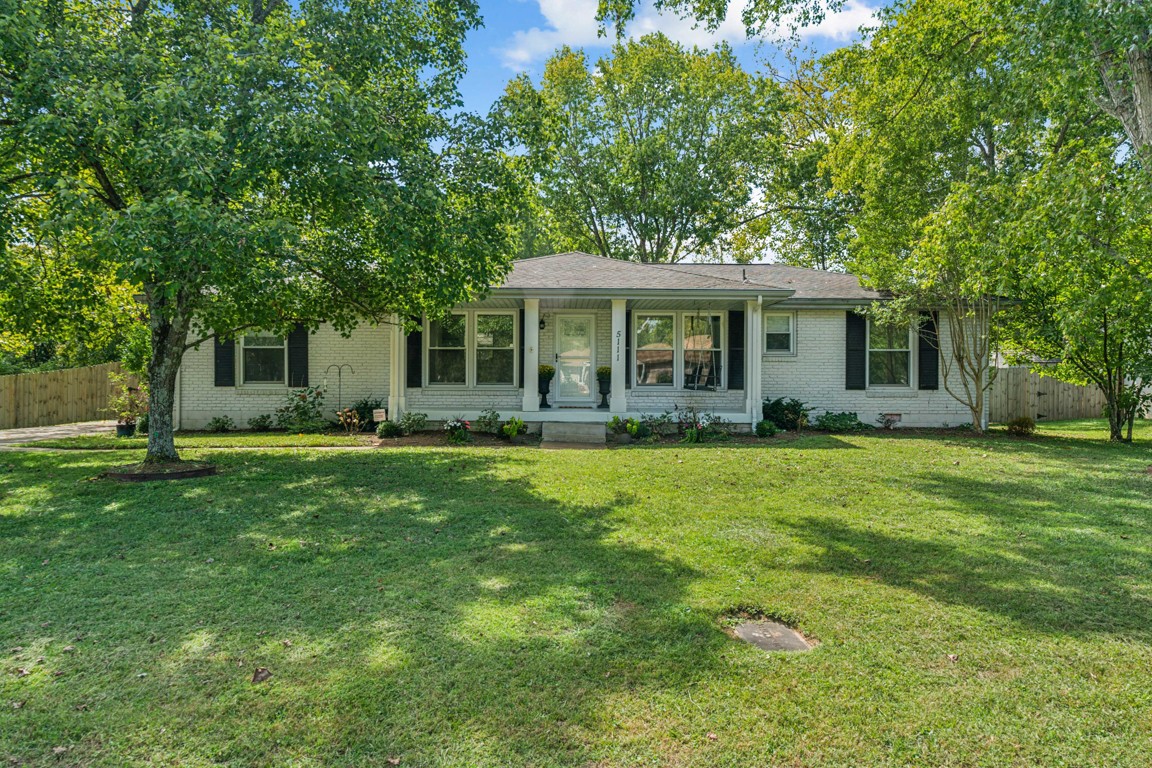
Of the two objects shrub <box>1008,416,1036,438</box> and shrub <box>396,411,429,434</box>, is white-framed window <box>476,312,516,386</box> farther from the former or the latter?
shrub <box>1008,416,1036,438</box>

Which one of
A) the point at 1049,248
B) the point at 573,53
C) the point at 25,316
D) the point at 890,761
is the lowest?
the point at 890,761

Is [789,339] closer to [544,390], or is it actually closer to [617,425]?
[617,425]

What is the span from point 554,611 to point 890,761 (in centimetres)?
196

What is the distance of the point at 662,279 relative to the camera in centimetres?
1341

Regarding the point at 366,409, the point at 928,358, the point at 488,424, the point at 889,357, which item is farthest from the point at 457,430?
the point at 928,358

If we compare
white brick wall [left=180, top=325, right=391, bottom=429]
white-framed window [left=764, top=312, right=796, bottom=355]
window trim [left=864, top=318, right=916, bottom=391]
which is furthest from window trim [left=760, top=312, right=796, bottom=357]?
white brick wall [left=180, top=325, right=391, bottom=429]

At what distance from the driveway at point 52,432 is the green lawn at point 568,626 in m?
6.73

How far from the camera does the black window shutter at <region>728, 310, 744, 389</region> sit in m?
14.1

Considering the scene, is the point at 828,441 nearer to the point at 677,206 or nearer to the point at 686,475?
the point at 686,475

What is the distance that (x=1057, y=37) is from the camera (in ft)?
21.7

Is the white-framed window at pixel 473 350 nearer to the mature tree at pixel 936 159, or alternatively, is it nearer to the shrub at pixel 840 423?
the shrub at pixel 840 423

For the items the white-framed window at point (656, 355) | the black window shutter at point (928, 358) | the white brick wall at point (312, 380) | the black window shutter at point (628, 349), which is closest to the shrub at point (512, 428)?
the black window shutter at point (628, 349)

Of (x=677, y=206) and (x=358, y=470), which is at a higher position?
(x=677, y=206)

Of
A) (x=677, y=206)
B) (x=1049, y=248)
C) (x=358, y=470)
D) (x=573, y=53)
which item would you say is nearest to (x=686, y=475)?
(x=358, y=470)
